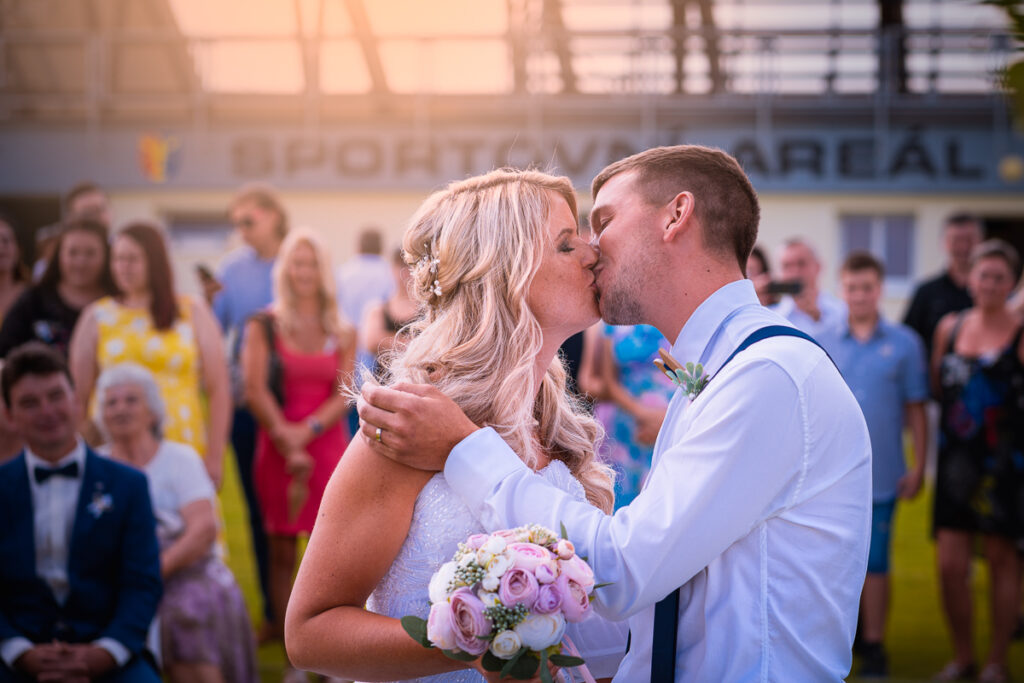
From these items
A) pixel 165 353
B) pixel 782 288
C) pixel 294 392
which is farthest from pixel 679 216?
pixel 294 392

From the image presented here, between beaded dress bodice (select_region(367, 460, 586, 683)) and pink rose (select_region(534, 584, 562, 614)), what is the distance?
0.48 m

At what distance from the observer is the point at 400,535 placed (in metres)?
2.37

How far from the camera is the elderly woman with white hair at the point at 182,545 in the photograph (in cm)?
433

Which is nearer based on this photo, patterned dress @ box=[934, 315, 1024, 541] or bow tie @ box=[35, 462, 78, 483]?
bow tie @ box=[35, 462, 78, 483]

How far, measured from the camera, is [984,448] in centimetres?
588

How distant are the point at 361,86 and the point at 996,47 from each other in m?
11.7

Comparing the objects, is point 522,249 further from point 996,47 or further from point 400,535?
point 996,47

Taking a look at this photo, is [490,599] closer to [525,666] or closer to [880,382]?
[525,666]

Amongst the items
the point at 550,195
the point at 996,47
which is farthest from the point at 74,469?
the point at 996,47

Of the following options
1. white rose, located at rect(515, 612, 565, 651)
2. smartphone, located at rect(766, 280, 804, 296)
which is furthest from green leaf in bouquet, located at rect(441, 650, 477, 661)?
smartphone, located at rect(766, 280, 804, 296)

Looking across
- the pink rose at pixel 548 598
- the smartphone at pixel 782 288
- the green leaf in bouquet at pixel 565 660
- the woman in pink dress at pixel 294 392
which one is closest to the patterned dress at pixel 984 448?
the smartphone at pixel 782 288

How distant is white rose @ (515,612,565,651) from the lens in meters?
1.93

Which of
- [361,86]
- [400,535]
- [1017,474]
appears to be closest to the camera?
[400,535]

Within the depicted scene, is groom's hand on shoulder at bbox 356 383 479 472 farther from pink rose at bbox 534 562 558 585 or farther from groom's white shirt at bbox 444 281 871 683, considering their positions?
pink rose at bbox 534 562 558 585
